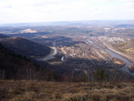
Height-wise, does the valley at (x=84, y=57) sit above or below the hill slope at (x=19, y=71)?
below

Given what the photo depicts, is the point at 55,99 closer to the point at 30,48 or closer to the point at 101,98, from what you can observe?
the point at 101,98

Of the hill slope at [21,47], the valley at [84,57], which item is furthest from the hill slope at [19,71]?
the hill slope at [21,47]

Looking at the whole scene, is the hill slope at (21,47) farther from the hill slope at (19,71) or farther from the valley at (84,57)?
the hill slope at (19,71)

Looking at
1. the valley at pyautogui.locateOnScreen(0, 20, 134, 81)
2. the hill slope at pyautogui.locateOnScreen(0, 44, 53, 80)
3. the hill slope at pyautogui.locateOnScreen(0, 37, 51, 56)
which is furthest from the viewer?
the hill slope at pyautogui.locateOnScreen(0, 37, 51, 56)

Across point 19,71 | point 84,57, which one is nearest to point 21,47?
point 84,57

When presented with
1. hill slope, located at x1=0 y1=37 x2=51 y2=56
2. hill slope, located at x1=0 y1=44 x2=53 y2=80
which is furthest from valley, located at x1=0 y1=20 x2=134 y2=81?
hill slope, located at x1=0 y1=44 x2=53 y2=80

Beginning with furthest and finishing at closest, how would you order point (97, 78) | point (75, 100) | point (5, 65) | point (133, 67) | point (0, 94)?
point (133, 67), point (5, 65), point (97, 78), point (0, 94), point (75, 100)

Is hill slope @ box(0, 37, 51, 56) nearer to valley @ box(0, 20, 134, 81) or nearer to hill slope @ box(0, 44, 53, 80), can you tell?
valley @ box(0, 20, 134, 81)

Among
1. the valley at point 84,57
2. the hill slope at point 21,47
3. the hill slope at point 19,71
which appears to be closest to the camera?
the hill slope at point 19,71

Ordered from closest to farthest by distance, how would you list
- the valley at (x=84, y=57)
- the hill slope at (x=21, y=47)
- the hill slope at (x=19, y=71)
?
the hill slope at (x=19, y=71) < the valley at (x=84, y=57) < the hill slope at (x=21, y=47)

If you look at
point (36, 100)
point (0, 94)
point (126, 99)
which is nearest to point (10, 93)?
point (0, 94)

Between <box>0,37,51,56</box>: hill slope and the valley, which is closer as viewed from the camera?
the valley
